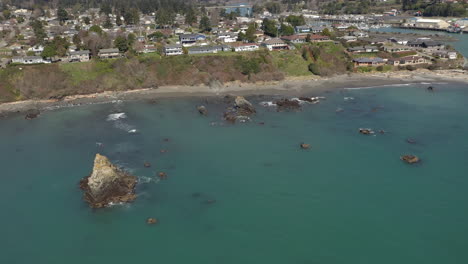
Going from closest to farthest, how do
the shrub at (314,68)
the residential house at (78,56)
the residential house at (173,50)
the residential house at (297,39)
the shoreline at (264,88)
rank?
1. the shoreline at (264,88)
2. the residential house at (78,56)
3. the shrub at (314,68)
4. the residential house at (173,50)
5. the residential house at (297,39)

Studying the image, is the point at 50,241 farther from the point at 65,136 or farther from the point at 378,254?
the point at 378,254

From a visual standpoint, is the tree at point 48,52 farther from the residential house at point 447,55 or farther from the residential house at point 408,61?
the residential house at point 447,55

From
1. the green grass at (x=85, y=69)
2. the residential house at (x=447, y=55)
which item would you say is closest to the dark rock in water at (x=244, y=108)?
the green grass at (x=85, y=69)

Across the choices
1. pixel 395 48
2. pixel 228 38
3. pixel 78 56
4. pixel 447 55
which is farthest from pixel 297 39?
pixel 78 56

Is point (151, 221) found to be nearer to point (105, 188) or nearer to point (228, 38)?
point (105, 188)

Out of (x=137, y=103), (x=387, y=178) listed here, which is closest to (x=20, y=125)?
(x=137, y=103)
